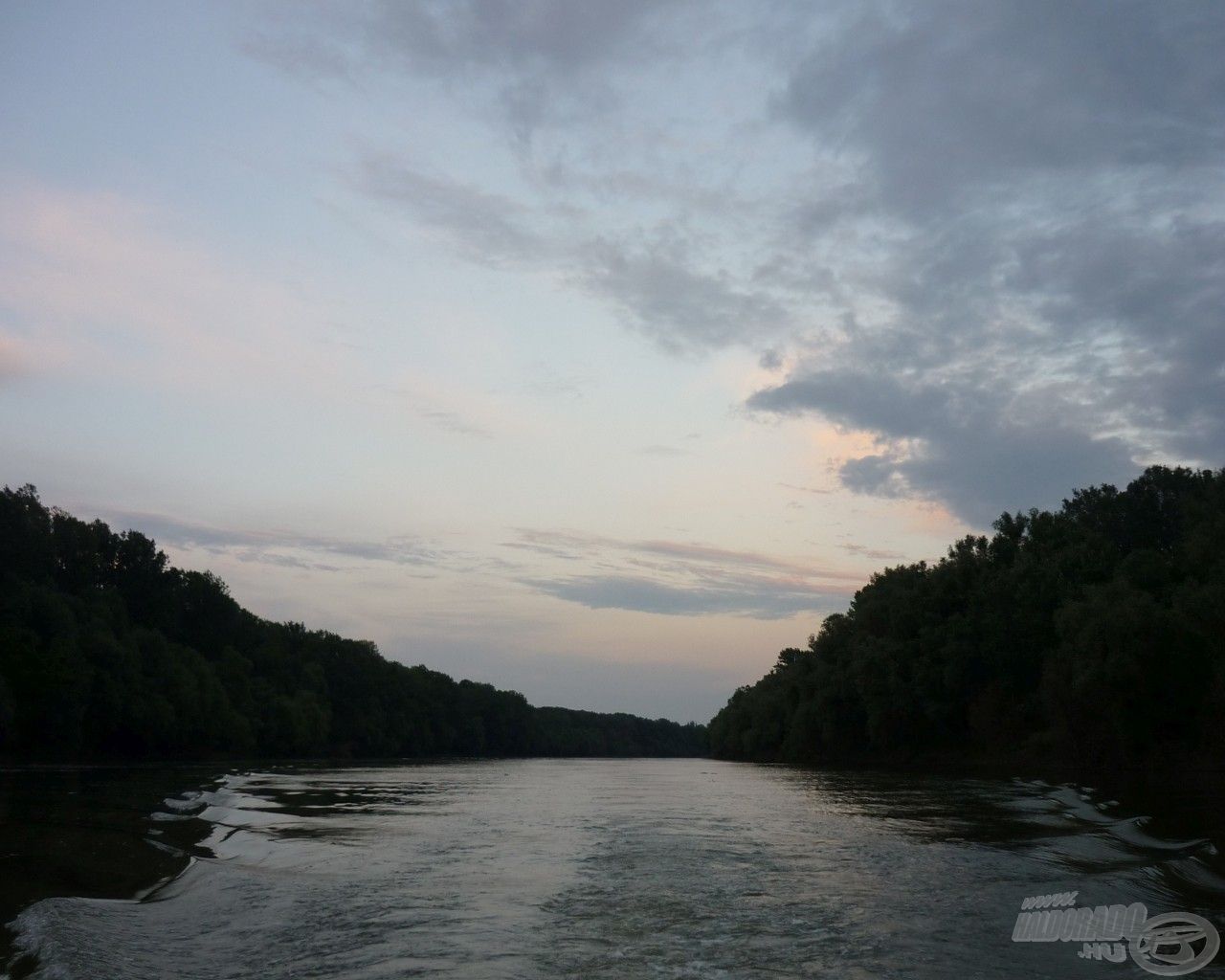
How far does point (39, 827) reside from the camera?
959 inches

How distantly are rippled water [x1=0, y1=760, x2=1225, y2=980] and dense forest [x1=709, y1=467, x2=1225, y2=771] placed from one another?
78.9 feet

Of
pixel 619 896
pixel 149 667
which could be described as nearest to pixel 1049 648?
pixel 619 896

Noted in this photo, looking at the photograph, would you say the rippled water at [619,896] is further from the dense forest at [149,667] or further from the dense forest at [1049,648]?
the dense forest at [149,667]

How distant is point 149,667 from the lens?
93875mm

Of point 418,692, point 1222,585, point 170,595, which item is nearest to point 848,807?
point 1222,585

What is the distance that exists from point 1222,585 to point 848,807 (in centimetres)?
2268

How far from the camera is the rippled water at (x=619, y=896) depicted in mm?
12172
